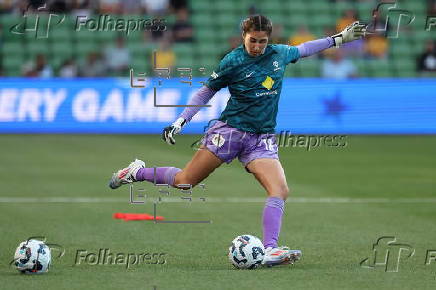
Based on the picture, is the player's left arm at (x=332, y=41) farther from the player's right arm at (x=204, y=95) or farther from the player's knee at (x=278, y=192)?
the player's knee at (x=278, y=192)

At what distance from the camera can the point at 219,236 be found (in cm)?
1046

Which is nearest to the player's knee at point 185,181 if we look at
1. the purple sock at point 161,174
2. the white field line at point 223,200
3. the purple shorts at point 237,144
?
the purple sock at point 161,174

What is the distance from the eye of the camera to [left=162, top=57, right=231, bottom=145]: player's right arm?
29.5 ft

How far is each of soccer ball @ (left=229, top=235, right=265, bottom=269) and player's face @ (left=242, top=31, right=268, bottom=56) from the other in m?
1.62

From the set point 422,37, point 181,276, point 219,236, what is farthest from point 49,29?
point 181,276

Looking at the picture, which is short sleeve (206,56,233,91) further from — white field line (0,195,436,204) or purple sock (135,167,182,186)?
white field line (0,195,436,204)

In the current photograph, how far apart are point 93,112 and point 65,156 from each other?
428 cm

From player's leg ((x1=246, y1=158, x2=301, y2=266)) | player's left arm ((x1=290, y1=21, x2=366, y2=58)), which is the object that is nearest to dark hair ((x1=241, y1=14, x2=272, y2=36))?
player's left arm ((x1=290, y1=21, x2=366, y2=58))

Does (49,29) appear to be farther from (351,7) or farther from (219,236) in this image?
(219,236)

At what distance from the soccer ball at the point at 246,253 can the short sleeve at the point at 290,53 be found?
172 centimetres

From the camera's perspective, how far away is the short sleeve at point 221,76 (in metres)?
8.97

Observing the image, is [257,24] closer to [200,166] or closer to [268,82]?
[268,82]

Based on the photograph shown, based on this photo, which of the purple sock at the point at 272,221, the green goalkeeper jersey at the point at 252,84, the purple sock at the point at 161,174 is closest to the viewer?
the purple sock at the point at 272,221

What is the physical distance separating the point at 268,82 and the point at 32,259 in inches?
101
